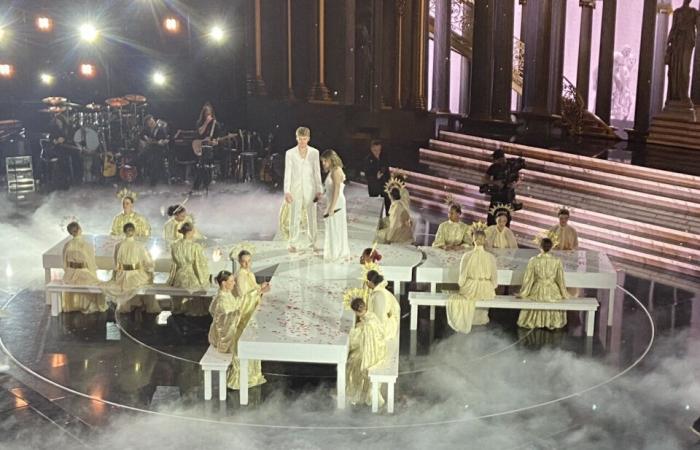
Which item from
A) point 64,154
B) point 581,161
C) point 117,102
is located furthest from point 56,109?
point 581,161

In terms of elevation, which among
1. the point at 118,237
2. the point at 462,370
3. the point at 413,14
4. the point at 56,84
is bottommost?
the point at 462,370

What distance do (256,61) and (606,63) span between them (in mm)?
8092

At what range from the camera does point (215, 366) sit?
8.63m

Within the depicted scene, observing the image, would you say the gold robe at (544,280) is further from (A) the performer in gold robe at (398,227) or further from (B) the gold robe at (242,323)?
(B) the gold robe at (242,323)

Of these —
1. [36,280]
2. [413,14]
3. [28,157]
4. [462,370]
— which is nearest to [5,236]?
[36,280]

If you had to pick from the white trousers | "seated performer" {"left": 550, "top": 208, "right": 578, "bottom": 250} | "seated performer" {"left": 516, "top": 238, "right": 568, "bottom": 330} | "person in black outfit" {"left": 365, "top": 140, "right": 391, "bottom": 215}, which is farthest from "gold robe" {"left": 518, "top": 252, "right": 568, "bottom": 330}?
"person in black outfit" {"left": 365, "top": 140, "right": 391, "bottom": 215}

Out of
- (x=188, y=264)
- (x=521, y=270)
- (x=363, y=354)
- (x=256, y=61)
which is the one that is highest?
(x=256, y=61)

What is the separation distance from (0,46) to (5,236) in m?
7.32

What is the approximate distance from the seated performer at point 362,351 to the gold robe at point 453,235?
330 centimetres

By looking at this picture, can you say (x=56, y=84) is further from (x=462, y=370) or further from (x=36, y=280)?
(x=462, y=370)

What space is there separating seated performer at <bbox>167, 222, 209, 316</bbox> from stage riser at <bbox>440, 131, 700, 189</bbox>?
24.6 feet

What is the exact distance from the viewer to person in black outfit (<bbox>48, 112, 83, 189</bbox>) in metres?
18.9

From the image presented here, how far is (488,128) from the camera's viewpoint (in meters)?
19.6

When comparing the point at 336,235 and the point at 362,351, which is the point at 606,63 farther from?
the point at 362,351
